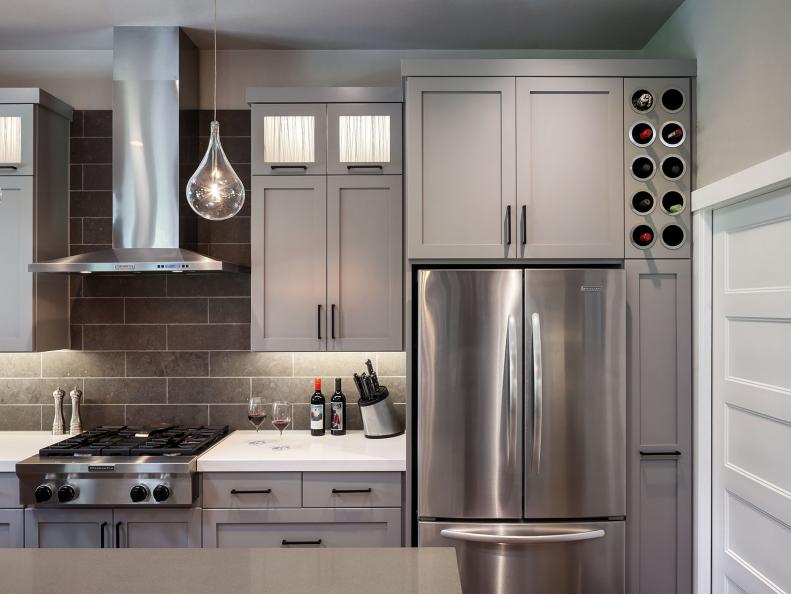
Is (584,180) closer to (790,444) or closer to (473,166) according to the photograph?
(473,166)

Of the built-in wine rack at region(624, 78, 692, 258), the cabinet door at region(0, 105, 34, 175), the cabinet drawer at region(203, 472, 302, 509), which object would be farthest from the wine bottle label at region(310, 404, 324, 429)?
the cabinet door at region(0, 105, 34, 175)

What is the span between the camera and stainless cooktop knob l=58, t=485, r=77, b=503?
93.2 inches

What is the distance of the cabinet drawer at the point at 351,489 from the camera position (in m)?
2.46

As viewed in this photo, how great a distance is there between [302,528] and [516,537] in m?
0.89

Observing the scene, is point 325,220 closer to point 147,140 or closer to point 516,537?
point 147,140

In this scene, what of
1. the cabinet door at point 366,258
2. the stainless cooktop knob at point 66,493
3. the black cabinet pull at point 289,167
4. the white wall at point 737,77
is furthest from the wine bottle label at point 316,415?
the white wall at point 737,77

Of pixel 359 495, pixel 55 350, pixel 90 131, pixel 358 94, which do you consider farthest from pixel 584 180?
pixel 55 350

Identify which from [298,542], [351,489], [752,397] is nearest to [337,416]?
[351,489]

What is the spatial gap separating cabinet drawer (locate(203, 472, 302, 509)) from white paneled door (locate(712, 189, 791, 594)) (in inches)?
67.7

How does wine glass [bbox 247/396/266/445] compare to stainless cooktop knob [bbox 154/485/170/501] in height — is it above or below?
above

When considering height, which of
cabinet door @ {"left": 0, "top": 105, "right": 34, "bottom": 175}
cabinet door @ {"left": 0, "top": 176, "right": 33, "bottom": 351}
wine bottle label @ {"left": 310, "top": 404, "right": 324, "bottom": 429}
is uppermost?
cabinet door @ {"left": 0, "top": 105, "right": 34, "bottom": 175}

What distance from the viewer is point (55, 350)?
299 cm

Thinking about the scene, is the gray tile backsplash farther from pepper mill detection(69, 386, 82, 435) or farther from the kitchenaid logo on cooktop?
the kitchenaid logo on cooktop

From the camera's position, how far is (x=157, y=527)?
2432 mm
